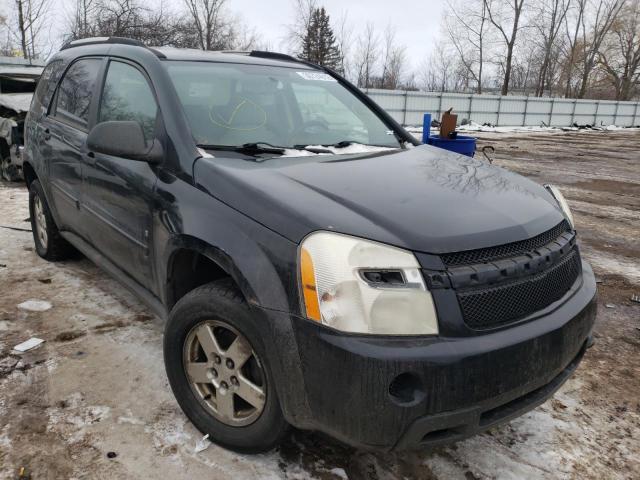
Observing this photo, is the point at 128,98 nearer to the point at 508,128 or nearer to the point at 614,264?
the point at 614,264

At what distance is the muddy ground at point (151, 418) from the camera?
7.30 feet

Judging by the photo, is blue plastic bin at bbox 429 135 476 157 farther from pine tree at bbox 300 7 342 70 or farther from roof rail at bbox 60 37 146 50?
pine tree at bbox 300 7 342 70

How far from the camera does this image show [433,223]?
1.93 meters

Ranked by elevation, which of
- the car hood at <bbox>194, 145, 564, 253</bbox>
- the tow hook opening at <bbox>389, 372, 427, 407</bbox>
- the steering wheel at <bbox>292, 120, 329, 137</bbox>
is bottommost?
the tow hook opening at <bbox>389, 372, 427, 407</bbox>

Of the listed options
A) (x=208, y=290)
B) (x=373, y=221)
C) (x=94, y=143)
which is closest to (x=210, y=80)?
(x=94, y=143)

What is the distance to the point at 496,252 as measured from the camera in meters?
1.92

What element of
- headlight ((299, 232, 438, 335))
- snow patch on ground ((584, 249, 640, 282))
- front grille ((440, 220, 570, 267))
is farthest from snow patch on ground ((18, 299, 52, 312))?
snow patch on ground ((584, 249, 640, 282))

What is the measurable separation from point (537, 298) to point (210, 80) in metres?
2.05

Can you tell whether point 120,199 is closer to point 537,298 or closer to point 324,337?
point 324,337

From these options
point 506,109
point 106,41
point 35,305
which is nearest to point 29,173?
point 35,305

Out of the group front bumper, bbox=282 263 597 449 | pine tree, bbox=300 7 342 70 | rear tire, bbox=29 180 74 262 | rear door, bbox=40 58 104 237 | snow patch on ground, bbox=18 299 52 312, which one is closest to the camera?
front bumper, bbox=282 263 597 449

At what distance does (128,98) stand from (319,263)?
1.94 metres

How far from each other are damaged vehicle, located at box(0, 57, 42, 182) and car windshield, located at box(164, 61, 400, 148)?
553 centimetres

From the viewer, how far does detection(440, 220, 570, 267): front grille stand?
1.83m
